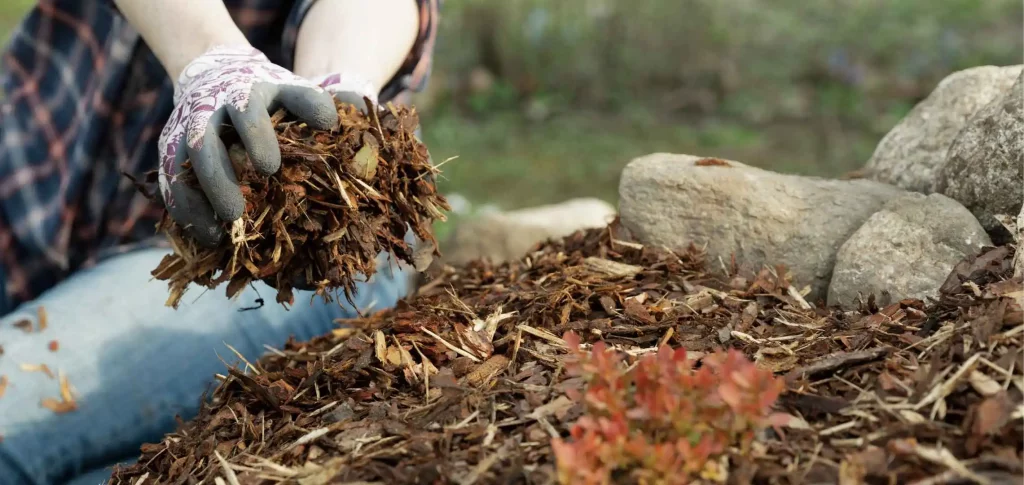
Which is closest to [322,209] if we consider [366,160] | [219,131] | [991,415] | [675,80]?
[366,160]

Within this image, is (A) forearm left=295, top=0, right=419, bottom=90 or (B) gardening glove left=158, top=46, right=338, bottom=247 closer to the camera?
(B) gardening glove left=158, top=46, right=338, bottom=247

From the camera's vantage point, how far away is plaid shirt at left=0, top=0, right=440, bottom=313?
8.94 feet

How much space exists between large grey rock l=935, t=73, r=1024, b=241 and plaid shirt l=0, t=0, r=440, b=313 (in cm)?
162

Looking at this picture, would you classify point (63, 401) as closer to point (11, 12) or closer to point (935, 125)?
point (935, 125)

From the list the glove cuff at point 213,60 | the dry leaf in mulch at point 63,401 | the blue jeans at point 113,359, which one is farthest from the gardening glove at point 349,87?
the dry leaf in mulch at point 63,401

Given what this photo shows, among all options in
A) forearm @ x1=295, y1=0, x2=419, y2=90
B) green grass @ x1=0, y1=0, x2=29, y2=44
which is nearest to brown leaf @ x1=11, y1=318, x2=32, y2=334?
forearm @ x1=295, y1=0, x2=419, y2=90

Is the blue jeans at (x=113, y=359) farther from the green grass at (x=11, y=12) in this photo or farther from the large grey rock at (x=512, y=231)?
the green grass at (x=11, y=12)

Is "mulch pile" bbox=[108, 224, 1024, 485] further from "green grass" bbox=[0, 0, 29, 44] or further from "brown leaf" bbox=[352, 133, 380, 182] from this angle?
"green grass" bbox=[0, 0, 29, 44]

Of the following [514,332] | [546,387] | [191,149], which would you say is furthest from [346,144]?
[546,387]

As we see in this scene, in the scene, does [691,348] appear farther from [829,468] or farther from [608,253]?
[608,253]

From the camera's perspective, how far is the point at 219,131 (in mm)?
1651

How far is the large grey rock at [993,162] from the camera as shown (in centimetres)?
189

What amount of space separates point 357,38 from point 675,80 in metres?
5.32

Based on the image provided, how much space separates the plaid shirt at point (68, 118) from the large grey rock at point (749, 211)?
93cm
